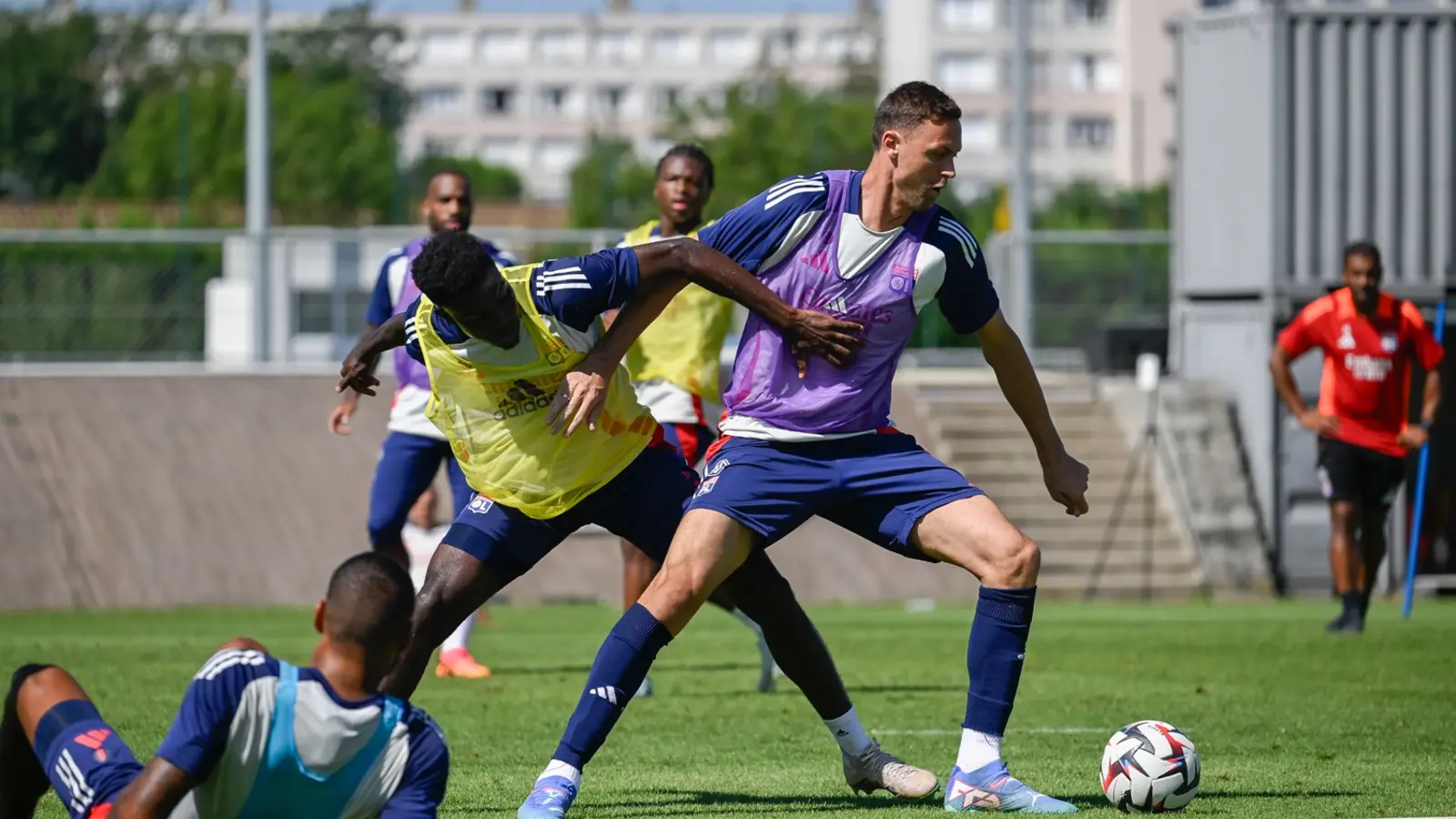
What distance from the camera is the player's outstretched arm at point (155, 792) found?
4.50 metres

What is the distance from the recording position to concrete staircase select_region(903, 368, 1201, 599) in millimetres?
18609

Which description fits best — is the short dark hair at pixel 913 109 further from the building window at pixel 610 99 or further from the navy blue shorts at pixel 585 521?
the building window at pixel 610 99

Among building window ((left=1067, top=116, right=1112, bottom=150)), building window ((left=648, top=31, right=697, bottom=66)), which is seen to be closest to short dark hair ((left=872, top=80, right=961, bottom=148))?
building window ((left=1067, top=116, right=1112, bottom=150))

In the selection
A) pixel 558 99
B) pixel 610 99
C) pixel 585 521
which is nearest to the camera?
pixel 585 521

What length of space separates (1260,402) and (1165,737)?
42.6 ft

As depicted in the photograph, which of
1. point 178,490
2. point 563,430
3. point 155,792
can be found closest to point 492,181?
point 178,490

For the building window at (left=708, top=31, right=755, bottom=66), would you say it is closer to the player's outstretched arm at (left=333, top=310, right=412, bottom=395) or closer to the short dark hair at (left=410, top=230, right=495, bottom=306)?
the player's outstretched arm at (left=333, top=310, right=412, bottom=395)

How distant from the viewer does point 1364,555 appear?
1424 centimetres

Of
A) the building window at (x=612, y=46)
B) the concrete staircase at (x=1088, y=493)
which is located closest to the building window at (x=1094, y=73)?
the building window at (x=612, y=46)

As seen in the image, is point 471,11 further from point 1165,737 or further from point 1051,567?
point 1165,737

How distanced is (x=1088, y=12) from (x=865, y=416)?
335 ft

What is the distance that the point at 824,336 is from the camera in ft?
21.9

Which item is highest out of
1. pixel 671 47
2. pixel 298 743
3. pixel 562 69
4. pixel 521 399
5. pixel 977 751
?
pixel 671 47

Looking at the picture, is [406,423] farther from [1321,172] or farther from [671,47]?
[671,47]
